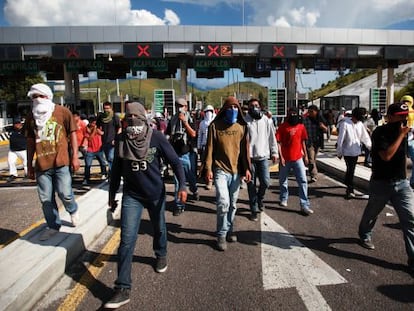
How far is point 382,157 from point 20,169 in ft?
34.7

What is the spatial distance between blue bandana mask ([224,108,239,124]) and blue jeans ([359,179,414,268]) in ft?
6.02

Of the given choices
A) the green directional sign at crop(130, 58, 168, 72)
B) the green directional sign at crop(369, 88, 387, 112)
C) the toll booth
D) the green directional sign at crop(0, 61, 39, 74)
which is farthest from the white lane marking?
the green directional sign at crop(0, 61, 39, 74)

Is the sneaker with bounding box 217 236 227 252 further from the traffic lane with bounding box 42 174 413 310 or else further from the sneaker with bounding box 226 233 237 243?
the sneaker with bounding box 226 233 237 243

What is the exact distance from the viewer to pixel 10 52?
2270 cm

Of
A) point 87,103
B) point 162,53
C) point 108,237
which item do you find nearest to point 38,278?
point 108,237

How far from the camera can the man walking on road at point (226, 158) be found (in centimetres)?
419

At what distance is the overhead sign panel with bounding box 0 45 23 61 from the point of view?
2261 centimetres

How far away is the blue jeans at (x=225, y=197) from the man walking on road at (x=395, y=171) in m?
1.68

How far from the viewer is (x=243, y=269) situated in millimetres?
3688

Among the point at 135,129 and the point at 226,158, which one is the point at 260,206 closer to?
the point at 226,158

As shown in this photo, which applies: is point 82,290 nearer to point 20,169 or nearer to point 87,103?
point 20,169

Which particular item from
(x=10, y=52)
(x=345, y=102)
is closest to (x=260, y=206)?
(x=345, y=102)

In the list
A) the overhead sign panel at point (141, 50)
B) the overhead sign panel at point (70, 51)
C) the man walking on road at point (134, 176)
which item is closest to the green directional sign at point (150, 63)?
the overhead sign panel at point (141, 50)

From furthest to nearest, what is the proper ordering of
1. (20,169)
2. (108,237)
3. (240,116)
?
(20,169) → (108,237) → (240,116)
